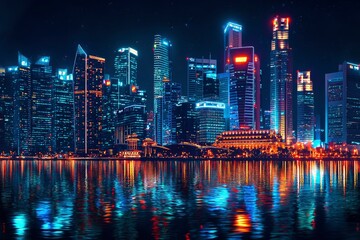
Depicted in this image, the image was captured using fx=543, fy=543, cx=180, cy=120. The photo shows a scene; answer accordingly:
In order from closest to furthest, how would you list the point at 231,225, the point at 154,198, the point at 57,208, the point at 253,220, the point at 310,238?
the point at 310,238, the point at 231,225, the point at 253,220, the point at 57,208, the point at 154,198

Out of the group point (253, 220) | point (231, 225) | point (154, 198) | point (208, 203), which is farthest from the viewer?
point (154, 198)

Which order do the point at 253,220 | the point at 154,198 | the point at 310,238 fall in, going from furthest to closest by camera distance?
1. the point at 154,198
2. the point at 253,220
3. the point at 310,238

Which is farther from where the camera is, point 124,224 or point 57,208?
point 57,208

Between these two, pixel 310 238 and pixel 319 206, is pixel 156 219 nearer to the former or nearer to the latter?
pixel 310 238

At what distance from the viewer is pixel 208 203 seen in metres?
39.4

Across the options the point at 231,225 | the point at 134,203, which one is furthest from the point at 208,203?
the point at 231,225

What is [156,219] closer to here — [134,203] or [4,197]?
[134,203]

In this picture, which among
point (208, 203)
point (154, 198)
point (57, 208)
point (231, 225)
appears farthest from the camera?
point (154, 198)

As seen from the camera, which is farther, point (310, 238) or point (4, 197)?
point (4, 197)

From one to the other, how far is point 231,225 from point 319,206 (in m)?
11.9

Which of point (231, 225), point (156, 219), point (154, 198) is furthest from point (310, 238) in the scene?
point (154, 198)

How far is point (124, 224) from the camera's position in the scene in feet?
96.3

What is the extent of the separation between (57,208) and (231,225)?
45.0 ft

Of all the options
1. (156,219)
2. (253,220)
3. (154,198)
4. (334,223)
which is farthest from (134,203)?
(334,223)
